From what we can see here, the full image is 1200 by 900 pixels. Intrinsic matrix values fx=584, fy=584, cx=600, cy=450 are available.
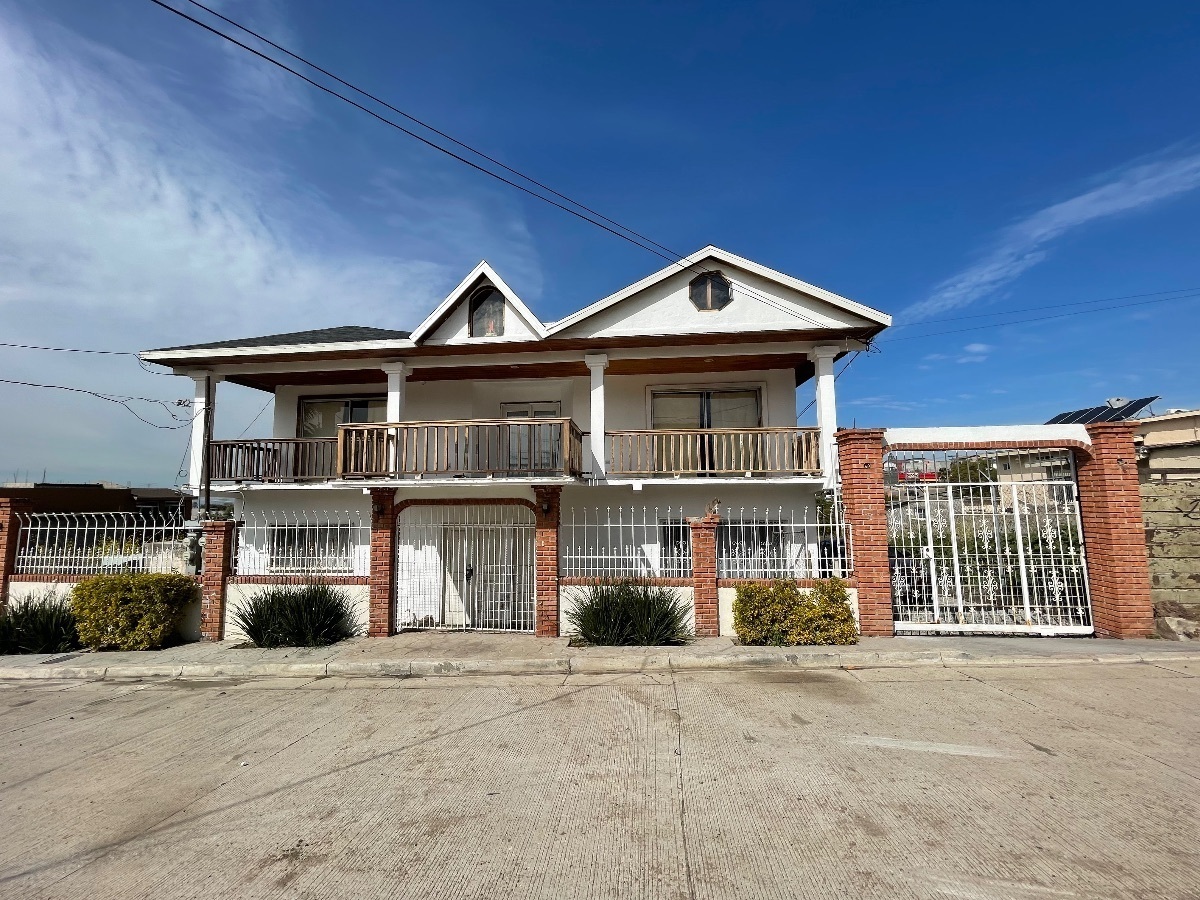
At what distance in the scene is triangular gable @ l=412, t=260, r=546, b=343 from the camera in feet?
39.4

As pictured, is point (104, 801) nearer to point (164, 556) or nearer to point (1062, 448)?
Answer: point (164, 556)

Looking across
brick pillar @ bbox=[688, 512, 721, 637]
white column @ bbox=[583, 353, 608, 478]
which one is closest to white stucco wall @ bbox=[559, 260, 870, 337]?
white column @ bbox=[583, 353, 608, 478]

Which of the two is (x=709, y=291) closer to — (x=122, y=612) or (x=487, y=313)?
(x=487, y=313)

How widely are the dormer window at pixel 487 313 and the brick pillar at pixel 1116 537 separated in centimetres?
1047

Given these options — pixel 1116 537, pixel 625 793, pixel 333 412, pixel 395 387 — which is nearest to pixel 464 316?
pixel 395 387

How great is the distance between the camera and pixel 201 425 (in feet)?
42.4

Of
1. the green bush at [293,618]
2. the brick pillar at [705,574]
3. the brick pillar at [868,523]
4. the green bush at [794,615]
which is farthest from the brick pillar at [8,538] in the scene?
the brick pillar at [868,523]

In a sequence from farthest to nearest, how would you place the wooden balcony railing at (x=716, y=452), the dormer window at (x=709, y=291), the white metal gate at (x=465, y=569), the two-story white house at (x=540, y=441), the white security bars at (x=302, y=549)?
the dormer window at (x=709, y=291) → the wooden balcony railing at (x=716, y=452) → the two-story white house at (x=540, y=441) → the white metal gate at (x=465, y=569) → the white security bars at (x=302, y=549)

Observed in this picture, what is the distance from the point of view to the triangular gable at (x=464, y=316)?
Answer: 12000 millimetres

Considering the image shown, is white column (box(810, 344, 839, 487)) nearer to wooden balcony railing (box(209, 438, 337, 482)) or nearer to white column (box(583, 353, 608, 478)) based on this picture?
white column (box(583, 353, 608, 478))

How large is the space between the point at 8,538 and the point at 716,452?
13101 mm

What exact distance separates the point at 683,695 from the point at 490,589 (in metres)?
5.77

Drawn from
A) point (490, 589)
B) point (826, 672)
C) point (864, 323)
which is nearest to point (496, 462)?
point (490, 589)

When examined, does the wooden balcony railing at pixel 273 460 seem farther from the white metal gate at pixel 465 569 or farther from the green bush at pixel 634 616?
the green bush at pixel 634 616
